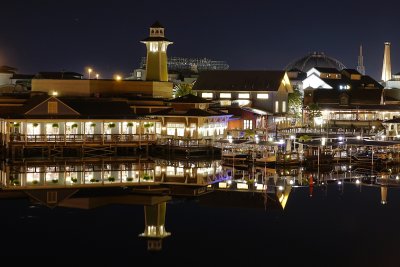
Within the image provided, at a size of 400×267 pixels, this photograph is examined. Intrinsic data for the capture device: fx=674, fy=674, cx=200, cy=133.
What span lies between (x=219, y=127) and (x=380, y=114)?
28325 mm

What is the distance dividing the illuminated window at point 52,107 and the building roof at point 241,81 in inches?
968

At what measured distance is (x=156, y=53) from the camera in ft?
215

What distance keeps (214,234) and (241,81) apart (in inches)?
1810

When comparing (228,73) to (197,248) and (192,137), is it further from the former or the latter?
(197,248)

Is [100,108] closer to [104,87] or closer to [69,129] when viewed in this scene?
[69,129]

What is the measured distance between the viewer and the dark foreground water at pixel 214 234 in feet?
72.0

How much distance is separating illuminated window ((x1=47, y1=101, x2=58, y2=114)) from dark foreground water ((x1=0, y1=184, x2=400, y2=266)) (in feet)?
59.5

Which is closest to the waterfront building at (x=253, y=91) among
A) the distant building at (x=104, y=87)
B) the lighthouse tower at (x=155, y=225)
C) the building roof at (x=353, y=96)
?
the distant building at (x=104, y=87)

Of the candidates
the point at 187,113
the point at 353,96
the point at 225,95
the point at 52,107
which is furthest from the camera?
the point at 353,96

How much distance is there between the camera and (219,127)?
53875 millimetres

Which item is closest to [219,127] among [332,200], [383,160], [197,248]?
[383,160]

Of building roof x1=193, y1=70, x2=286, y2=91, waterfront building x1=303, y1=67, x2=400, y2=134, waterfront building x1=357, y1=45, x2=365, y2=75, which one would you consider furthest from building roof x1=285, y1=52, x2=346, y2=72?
building roof x1=193, y1=70, x2=286, y2=91

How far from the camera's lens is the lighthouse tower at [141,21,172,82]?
65000mm

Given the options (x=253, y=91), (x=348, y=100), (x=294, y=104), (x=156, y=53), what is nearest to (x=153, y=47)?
(x=156, y=53)
